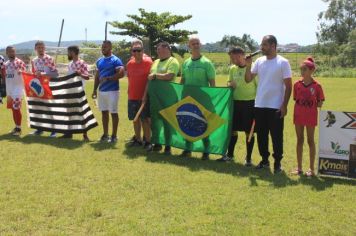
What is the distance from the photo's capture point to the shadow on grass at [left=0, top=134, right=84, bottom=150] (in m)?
9.48

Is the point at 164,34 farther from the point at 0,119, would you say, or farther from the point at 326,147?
the point at 326,147

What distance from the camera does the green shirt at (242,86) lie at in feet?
25.8

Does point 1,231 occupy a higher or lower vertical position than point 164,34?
lower

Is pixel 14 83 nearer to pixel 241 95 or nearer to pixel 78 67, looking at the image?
pixel 78 67

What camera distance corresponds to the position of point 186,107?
8.38 meters

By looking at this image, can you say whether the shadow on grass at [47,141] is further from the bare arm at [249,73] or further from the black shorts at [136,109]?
the bare arm at [249,73]

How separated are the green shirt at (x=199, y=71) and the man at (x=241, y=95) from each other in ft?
1.17

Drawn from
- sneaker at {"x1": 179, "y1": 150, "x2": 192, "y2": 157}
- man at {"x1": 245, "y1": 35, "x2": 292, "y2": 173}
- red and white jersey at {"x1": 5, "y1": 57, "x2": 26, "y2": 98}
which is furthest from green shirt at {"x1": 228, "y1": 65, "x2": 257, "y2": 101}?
red and white jersey at {"x1": 5, "y1": 57, "x2": 26, "y2": 98}

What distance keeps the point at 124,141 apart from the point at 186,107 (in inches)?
83.1

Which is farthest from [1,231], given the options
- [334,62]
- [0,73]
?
[334,62]

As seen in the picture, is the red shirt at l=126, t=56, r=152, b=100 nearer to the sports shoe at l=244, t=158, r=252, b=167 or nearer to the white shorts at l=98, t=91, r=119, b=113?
the white shorts at l=98, t=91, r=119, b=113

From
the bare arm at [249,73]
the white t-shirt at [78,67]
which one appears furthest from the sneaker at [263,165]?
the white t-shirt at [78,67]

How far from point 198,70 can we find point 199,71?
0.02 m

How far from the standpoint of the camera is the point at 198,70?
813 cm
